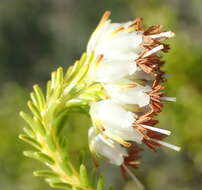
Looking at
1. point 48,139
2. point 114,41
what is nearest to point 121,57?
point 114,41

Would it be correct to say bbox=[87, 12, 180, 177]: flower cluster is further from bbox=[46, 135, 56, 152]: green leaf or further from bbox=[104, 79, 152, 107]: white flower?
bbox=[46, 135, 56, 152]: green leaf

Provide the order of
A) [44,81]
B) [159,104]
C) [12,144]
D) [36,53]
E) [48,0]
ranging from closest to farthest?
[159,104] → [12,144] → [44,81] → [36,53] → [48,0]

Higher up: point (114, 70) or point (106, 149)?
point (114, 70)

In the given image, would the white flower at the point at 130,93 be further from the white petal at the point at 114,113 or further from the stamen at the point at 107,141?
the stamen at the point at 107,141

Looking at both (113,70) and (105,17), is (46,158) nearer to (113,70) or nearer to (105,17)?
(113,70)

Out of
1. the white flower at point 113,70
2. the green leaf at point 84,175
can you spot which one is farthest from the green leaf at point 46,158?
the white flower at point 113,70

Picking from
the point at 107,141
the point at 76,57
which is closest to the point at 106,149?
the point at 107,141

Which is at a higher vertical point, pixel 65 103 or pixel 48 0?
pixel 65 103

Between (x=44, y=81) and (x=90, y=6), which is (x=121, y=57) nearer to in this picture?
Result: (x=44, y=81)
